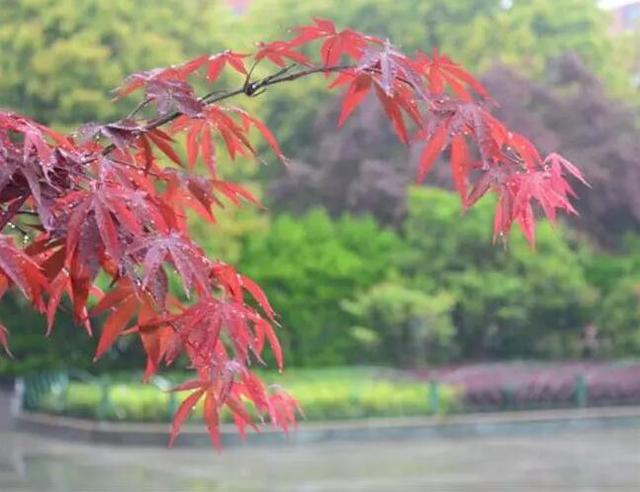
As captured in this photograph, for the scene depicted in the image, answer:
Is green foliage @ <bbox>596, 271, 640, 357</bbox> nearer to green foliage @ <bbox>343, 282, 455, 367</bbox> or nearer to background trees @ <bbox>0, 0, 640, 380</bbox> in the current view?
background trees @ <bbox>0, 0, 640, 380</bbox>

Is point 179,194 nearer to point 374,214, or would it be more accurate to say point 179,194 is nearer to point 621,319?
point 621,319

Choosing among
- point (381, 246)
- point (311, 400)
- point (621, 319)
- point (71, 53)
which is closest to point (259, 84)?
point (311, 400)

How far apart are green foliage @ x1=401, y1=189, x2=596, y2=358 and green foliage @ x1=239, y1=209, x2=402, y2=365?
88 centimetres

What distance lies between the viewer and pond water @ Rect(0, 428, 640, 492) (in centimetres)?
1256

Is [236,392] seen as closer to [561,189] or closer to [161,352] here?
[161,352]

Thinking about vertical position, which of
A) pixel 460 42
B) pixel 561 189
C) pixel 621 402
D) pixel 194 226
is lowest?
pixel 621 402

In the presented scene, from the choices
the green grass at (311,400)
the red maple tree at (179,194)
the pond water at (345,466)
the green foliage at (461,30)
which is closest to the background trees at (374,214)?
the green foliage at (461,30)

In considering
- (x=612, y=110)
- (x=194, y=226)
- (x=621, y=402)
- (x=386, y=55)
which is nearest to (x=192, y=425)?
(x=194, y=226)

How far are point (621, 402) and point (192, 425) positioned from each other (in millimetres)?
7418

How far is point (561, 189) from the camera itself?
2930mm

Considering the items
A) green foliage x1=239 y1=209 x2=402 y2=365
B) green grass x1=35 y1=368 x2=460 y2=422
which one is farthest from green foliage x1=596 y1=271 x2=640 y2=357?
green grass x1=35 y1=368 x2=460 y2=422

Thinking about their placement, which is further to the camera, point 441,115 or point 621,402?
point 621,402

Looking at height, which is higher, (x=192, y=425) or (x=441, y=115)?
(x=441, y=115)

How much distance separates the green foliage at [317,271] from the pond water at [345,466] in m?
7.45
